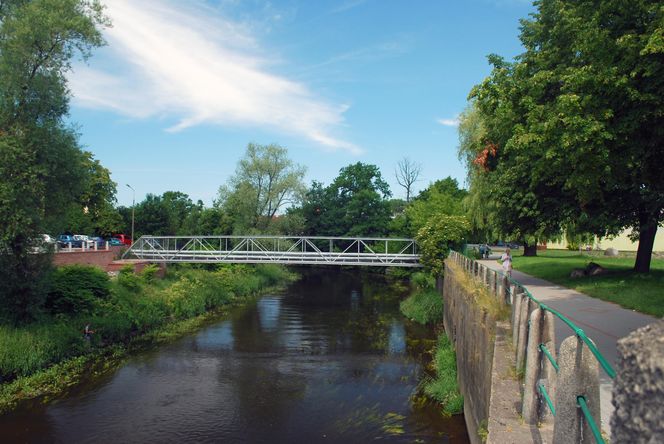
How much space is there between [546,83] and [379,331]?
13.7 meters

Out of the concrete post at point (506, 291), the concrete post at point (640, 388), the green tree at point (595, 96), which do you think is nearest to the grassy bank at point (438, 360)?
the concrete post at point (506, 291)

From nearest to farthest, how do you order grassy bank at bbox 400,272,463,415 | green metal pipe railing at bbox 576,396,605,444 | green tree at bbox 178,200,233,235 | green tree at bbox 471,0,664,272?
1. green metal pipe railing at bbox 576,396,605,444
2. green tree at bbox 471,0,664,272
3. grassy bank at bbox 400,272,463,415
4. green tree at bbox 178,200,233,235

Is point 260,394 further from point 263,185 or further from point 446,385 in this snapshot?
point 263,185

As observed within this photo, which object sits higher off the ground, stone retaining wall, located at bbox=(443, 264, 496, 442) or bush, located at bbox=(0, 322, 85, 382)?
stone retaining wall, located at bbox=(443, 264, 496, 442)

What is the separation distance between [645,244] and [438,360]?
11.5 metres

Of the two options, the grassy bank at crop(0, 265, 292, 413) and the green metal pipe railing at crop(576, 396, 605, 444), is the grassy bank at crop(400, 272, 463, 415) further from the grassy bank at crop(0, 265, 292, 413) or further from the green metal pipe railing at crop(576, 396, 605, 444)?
the grassy bank at crop(0, 265, 292, 413)

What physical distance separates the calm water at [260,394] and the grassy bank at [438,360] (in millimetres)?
433

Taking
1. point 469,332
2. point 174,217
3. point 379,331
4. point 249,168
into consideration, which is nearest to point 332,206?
point 249,168

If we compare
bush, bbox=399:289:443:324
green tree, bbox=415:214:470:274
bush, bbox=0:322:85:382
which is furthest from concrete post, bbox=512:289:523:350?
green tree, bbox=415:214:470:274

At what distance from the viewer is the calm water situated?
11633 mm

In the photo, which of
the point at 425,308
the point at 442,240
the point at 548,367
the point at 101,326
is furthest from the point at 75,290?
the point at 548,367

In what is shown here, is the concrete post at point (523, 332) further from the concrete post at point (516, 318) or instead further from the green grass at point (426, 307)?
the green grass at point (426, 307)

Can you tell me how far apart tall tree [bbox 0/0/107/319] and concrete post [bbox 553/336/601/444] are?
1629 cm

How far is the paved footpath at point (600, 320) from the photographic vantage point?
335 inches
